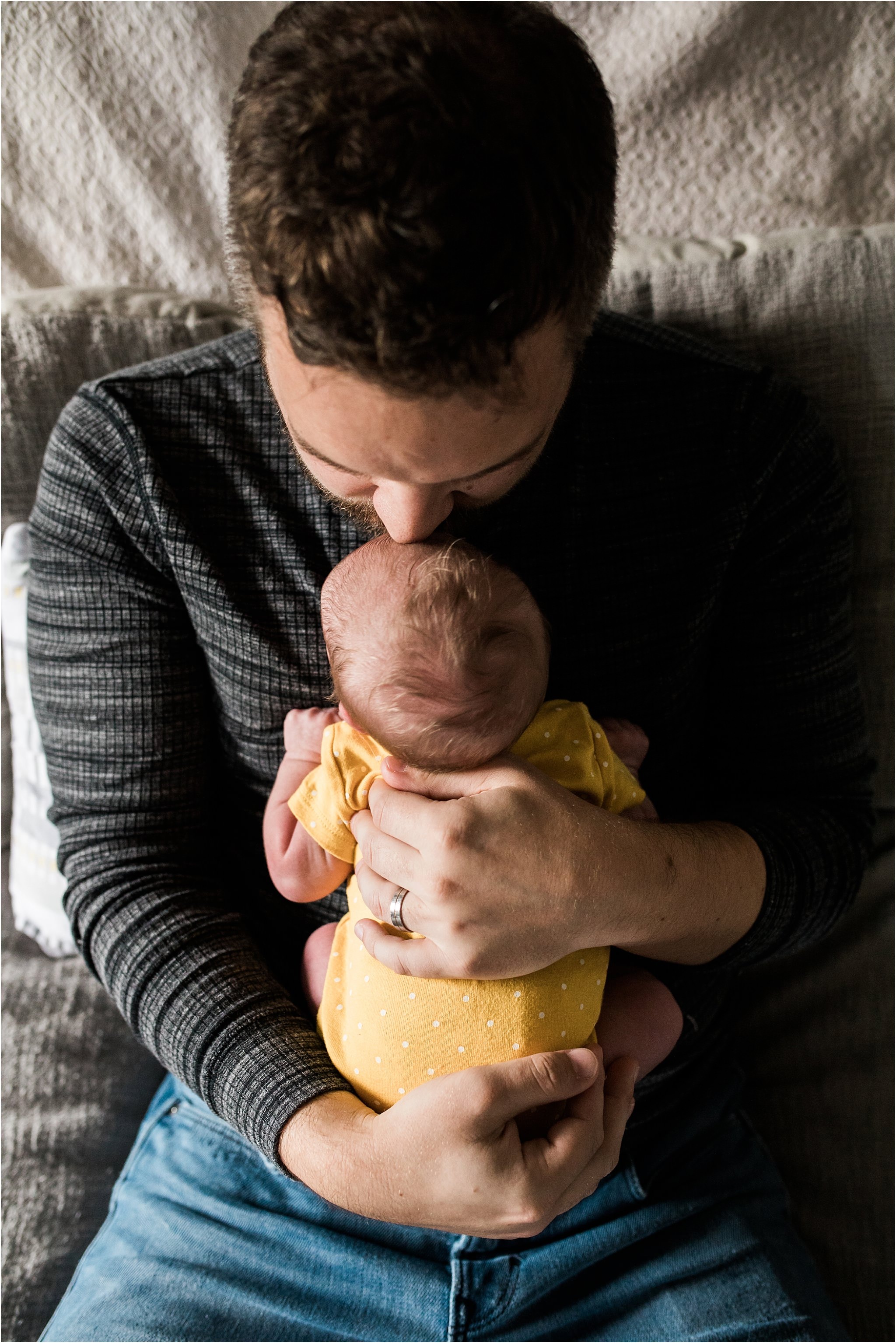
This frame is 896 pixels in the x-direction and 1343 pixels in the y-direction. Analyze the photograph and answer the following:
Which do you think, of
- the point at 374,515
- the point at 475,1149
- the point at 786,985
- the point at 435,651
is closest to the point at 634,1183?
the point at 475,1149

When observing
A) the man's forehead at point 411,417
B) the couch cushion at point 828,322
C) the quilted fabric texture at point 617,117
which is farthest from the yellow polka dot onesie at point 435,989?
the quilted fabric texture at point 617,117

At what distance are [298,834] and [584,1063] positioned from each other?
39 cm

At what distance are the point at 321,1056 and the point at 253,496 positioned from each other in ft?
2.09

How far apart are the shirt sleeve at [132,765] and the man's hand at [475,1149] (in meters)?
0.09

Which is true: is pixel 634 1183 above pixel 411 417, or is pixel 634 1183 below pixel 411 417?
below

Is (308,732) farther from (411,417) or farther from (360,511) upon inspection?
(411,417)

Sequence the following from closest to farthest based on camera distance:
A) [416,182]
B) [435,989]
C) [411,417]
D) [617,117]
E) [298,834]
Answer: [416,182] < [411,417] < [435,989] < [298,834] < [617,117]

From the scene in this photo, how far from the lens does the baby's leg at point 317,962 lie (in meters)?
1.15

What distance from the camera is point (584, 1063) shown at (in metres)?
0.92

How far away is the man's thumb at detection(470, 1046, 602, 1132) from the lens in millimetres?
895

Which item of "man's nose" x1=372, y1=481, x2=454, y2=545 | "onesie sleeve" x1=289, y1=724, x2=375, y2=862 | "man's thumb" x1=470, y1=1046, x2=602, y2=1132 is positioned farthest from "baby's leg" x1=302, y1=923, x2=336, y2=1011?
"man's nose" x1=372, y1=481, x2=454, y2=545

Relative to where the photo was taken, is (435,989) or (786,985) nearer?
(435,989)

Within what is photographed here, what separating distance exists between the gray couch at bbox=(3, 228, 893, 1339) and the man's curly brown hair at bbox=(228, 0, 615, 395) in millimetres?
672

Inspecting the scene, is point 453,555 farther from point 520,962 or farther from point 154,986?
point 154,986
